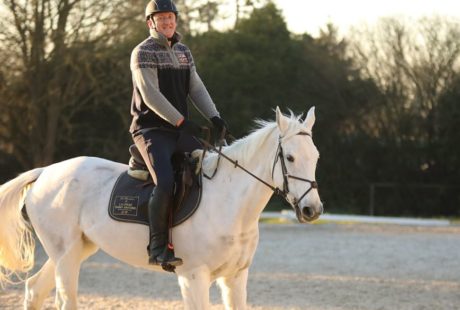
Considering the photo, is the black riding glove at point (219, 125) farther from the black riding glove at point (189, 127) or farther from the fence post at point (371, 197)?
the fence post at point (371, 197)

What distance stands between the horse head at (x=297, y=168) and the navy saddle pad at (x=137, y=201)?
0.64 metres

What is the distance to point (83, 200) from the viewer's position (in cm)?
552

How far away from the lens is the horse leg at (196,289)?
4.64 metres

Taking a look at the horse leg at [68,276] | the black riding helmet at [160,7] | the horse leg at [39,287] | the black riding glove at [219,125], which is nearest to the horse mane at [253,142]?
the black riding glove at [219,125]

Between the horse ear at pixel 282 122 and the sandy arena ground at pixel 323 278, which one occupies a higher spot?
the horse ear at pixel 282 122

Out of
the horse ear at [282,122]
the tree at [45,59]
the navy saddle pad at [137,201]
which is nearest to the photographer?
the horse ear at [282,122]

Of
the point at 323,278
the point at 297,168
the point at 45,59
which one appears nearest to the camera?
the point at 297,168

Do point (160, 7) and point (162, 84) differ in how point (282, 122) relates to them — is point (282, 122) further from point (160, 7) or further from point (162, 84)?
point (160, 7)

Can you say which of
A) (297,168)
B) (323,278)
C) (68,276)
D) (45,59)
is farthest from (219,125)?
(45,59)

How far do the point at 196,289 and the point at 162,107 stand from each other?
130 centimetres

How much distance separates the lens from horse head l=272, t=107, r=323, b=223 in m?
4.29

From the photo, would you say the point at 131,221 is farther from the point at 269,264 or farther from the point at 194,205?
the point at 269,264

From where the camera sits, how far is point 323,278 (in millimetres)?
9719

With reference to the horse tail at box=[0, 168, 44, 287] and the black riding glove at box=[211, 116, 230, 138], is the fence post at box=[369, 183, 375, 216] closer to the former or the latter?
the horse tail at box=[0, 168, 44, 287]
